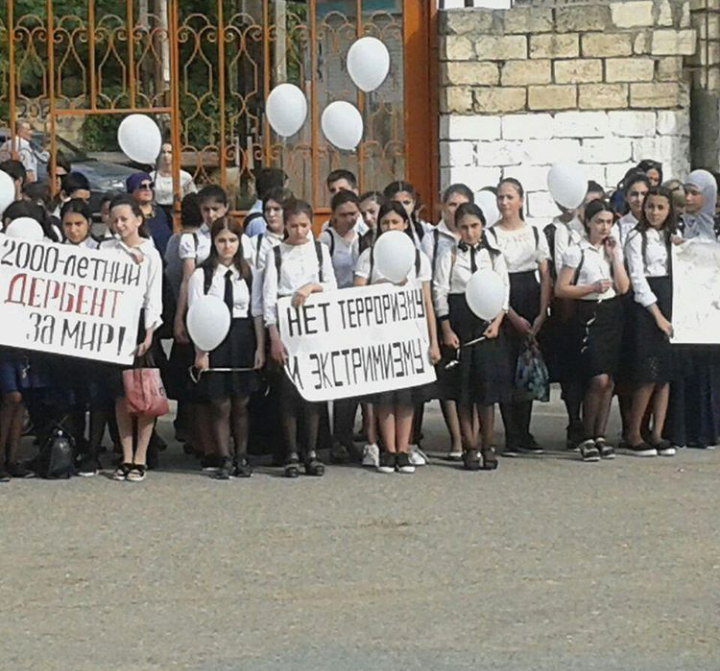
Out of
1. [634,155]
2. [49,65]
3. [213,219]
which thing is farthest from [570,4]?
[213,219]

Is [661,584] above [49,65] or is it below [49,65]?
below

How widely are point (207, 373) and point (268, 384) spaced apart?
0.39 meters

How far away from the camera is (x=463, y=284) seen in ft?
36.5

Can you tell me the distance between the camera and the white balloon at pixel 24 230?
10.9m

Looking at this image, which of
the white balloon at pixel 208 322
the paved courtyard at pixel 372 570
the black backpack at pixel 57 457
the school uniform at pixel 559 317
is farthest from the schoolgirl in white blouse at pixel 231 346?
the school uniform at pixel 559 317

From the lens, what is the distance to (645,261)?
454 inches

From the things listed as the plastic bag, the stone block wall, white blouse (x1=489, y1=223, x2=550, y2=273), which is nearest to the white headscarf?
white blouse (x1=489, y1=223, x2=550, y2=273)

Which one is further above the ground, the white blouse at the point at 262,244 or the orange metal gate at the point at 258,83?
the orange metal gate at the point at 258,83

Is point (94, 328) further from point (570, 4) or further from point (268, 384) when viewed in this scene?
point (570, 4)

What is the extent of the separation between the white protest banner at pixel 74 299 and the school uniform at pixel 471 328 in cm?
164

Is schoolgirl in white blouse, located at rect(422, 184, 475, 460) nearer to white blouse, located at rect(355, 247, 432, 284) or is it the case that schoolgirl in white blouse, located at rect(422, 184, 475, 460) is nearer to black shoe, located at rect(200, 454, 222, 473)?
white blouse, located at rect(355, 247, 432, 284)

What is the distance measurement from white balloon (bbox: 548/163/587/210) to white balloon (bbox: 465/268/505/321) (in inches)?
34.8

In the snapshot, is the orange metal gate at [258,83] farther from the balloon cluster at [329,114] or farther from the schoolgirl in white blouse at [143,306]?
the schoolgirl in white blouse at [143,306]

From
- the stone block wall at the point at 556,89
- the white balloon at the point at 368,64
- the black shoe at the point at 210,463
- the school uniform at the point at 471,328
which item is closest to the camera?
the school uniform at the point at 471,328
